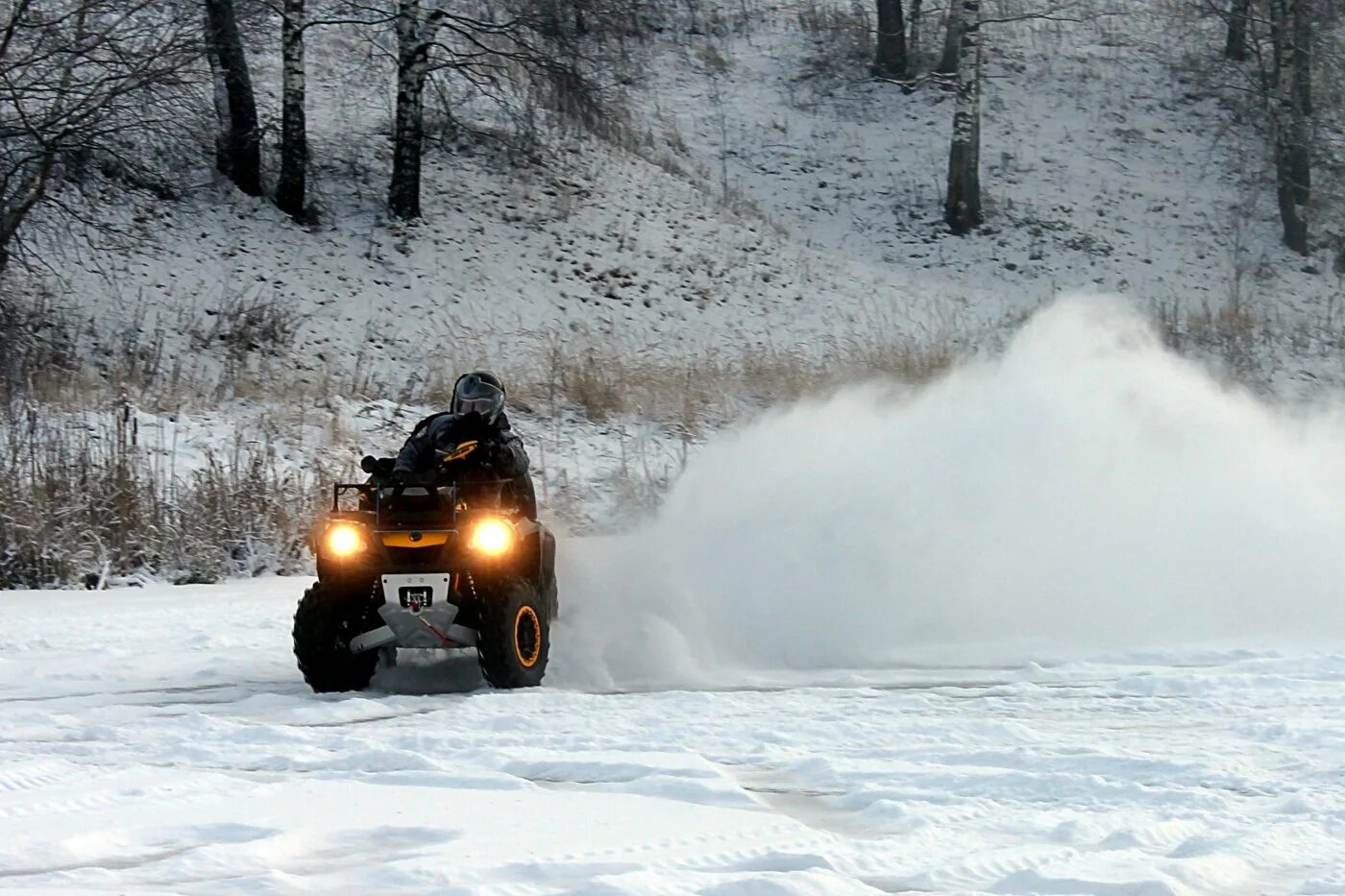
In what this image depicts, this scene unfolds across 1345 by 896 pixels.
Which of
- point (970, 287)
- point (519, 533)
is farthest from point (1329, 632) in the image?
point (970, 287)

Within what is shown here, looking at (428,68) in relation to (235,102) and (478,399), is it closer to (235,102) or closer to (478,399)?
(235,102)

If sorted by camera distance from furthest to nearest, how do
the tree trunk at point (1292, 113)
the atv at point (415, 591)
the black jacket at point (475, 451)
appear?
the tree trunk at point (1292, 113) → the black jacket at point (475, 451) → the atv at point (415, 591)

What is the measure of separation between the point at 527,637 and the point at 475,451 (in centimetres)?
114

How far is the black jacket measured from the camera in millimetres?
8336

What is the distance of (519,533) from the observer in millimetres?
8086

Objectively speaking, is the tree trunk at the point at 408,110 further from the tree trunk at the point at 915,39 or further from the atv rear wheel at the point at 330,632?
the atv rear wheel at the point at 330,632

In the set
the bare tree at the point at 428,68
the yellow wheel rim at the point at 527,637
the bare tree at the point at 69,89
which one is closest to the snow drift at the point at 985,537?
the yellow wheel rim at the point at 527,637

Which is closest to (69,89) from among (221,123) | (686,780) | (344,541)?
(221,123)

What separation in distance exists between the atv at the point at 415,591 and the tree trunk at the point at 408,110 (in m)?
16.8

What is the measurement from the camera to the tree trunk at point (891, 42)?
1405 inches

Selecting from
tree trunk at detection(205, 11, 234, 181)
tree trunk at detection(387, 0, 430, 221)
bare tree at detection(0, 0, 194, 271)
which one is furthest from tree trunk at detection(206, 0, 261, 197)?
tree trunk at detection(387, 0, 430, 221)

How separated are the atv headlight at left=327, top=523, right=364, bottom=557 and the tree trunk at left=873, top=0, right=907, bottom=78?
3031cm

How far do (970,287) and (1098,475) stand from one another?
18.0 metres

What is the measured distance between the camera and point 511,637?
7.66m
